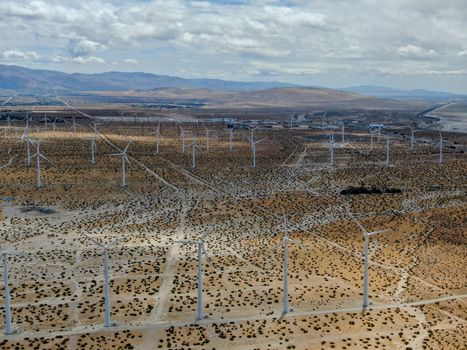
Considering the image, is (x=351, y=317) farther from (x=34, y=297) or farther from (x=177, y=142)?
(x=177, y=142)

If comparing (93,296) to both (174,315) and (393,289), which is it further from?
(393,289)

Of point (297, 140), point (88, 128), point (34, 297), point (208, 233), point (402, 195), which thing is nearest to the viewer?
point (34, 297)

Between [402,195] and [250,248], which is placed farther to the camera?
[402,195]

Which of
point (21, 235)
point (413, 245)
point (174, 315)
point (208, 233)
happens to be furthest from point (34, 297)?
point (413, 245)

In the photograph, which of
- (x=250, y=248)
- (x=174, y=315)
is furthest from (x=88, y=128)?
(x=174, y=315)

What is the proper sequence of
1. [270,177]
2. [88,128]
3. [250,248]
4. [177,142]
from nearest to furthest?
[250,248] < [270,177] < [177,142] < [88,128]

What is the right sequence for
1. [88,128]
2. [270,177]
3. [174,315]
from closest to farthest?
[174,315] < [270,177] < [88,128]
